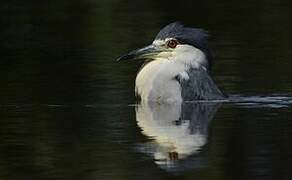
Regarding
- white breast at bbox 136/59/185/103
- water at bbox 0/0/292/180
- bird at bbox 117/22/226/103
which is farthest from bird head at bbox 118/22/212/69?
water at bbox 0/0/292/180

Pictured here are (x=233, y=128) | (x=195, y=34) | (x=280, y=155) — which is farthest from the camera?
(x=195, y=34)

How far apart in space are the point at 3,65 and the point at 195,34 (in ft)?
11.3

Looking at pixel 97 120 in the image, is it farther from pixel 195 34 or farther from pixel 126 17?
pixel 126 17

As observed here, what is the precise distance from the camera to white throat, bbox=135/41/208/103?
12.5 m

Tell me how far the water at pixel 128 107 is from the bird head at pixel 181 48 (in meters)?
0.48

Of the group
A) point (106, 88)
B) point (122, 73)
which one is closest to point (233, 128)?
point (106, 88)

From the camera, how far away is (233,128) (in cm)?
1072

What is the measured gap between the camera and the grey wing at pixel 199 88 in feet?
40.8

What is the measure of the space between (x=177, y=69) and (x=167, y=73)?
0.11 m

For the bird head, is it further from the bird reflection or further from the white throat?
the bird reflection

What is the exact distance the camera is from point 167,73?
1259 cm

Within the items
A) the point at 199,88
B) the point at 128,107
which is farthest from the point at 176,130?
the point at 199,88

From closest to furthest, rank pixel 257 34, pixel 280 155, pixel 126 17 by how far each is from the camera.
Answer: pixel 280 155, pixel 257 34, pixel 126 17

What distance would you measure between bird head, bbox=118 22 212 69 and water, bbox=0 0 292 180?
1.56 feet
